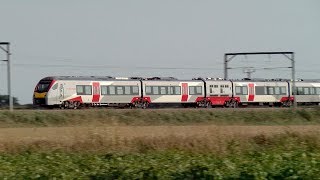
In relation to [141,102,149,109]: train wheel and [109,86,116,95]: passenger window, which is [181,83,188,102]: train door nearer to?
[141,102,149,109]: train wheel

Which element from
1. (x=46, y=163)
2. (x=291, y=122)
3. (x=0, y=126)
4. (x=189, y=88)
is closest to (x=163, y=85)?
(x=189, y=88)

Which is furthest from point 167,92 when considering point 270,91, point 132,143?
point 132,143

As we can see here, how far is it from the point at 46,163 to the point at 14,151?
4227 mm

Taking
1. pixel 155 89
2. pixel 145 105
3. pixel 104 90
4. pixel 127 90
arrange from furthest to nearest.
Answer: pixel 155 89
pixel 145 105
pixel 127 90
pixel 104 90

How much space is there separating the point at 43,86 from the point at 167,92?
1048 cm

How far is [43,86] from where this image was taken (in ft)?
144

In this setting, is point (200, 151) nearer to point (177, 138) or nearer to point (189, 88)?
point (177, 138)

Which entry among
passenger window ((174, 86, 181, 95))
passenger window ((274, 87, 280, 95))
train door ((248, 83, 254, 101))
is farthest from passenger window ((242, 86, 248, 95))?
A: passenger window ((174, 86, 181, 95))

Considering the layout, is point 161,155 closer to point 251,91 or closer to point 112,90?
point 112,90

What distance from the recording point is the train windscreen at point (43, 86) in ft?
143

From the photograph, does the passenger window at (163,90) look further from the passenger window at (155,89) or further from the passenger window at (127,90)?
the passenger window at (127,90)

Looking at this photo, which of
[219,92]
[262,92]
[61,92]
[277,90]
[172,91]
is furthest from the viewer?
[277,90]

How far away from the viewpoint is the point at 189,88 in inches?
1949

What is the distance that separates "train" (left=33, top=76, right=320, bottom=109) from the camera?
43938 millimetres
